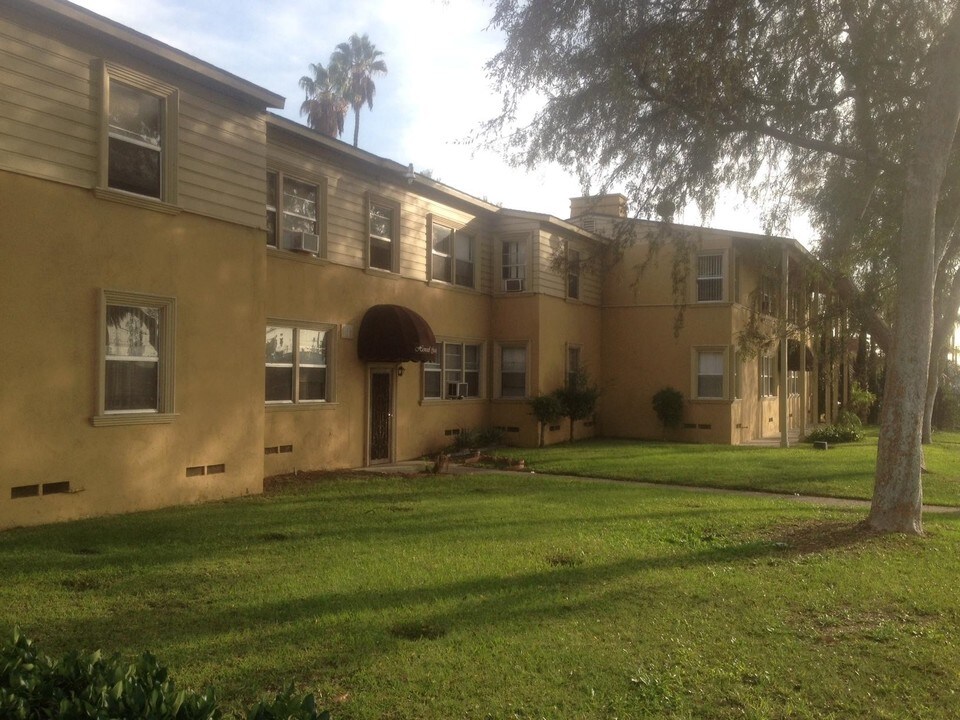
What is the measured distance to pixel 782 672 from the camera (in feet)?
18.2

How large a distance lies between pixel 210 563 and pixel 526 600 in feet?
10.7

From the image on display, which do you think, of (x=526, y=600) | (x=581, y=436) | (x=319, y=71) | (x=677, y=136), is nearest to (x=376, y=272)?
(x=677, y=136)

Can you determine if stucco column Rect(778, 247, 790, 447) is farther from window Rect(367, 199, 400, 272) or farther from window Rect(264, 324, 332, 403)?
window Rect(264, 324, 332, 403)

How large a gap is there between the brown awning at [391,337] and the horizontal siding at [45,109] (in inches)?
282

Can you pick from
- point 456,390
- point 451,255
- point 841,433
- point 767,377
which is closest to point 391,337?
point 456,390

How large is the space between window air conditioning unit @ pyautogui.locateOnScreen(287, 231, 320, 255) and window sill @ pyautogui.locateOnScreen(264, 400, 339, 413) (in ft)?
9.36

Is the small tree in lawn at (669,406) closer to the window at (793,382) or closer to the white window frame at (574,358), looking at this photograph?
the white window frame at (574,358)

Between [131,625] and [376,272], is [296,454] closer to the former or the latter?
[376,272]

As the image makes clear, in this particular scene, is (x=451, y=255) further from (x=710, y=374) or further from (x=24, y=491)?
(x=24, y=491)

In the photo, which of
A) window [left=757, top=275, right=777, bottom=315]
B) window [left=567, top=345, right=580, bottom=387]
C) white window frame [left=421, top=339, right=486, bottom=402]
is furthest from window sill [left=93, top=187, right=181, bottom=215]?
window [left=757, top=275, right=777, bottom=315]

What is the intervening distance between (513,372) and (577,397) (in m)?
1.85

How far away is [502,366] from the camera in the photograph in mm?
22922

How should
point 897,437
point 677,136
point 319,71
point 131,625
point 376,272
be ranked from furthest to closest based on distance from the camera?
point 319,71
point 376,272
point 677,136
point 897,437
point 131,625

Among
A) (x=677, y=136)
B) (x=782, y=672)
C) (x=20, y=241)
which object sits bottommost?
(x=782, y=672)
